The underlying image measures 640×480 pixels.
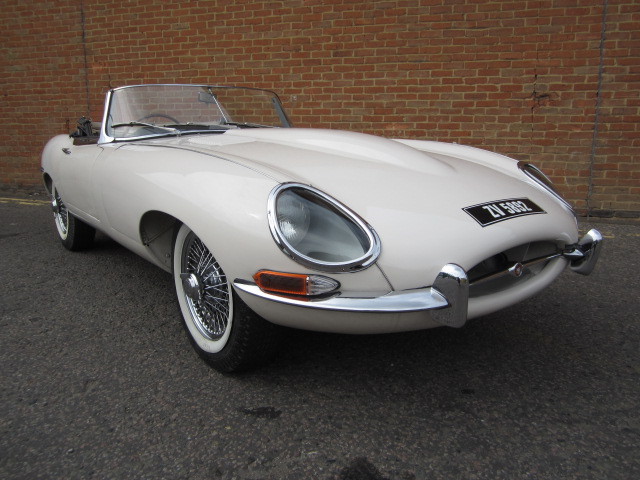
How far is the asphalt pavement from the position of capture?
1562mm

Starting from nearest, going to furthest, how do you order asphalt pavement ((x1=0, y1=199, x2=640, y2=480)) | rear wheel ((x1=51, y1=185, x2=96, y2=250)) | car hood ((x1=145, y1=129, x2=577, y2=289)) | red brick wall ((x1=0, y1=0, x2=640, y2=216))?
asphalt pavement ((x1=0, y1=199, x2=640, y2=480))
car hood ((x1=145, y1=129, x2=577, y2=289))
rear wheel ((x1=51, y1=185, x2=96, y2=250))
red brick wall ((x1=0, y1=0, x2=640, y2=216))

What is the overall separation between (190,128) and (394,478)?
89.2 inches

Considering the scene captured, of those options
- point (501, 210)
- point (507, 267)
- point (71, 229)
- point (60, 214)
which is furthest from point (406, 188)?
point (60, 214)

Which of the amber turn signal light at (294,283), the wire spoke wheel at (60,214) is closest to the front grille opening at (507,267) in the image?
the amber turn signal light at (294,283)

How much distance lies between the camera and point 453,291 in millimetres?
1605

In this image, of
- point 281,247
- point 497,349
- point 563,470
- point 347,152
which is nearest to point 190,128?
point 347,152

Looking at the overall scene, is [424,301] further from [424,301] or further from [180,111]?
[180,111]

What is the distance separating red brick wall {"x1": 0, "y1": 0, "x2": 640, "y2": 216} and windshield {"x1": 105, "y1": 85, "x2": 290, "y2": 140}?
2.34 m

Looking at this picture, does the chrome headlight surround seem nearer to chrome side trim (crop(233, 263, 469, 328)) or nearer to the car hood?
the car hood

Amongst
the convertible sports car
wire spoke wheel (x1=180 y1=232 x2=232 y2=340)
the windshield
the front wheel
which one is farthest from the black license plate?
the windshield

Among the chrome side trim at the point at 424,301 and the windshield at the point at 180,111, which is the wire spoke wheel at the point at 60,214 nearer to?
the windshield at the point at 180,111

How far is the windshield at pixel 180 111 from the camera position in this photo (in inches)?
117

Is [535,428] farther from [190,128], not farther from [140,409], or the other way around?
[190,128]

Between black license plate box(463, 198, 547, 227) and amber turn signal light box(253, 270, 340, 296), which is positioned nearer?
amber turn signal light box(253, 270, 340, 296)
